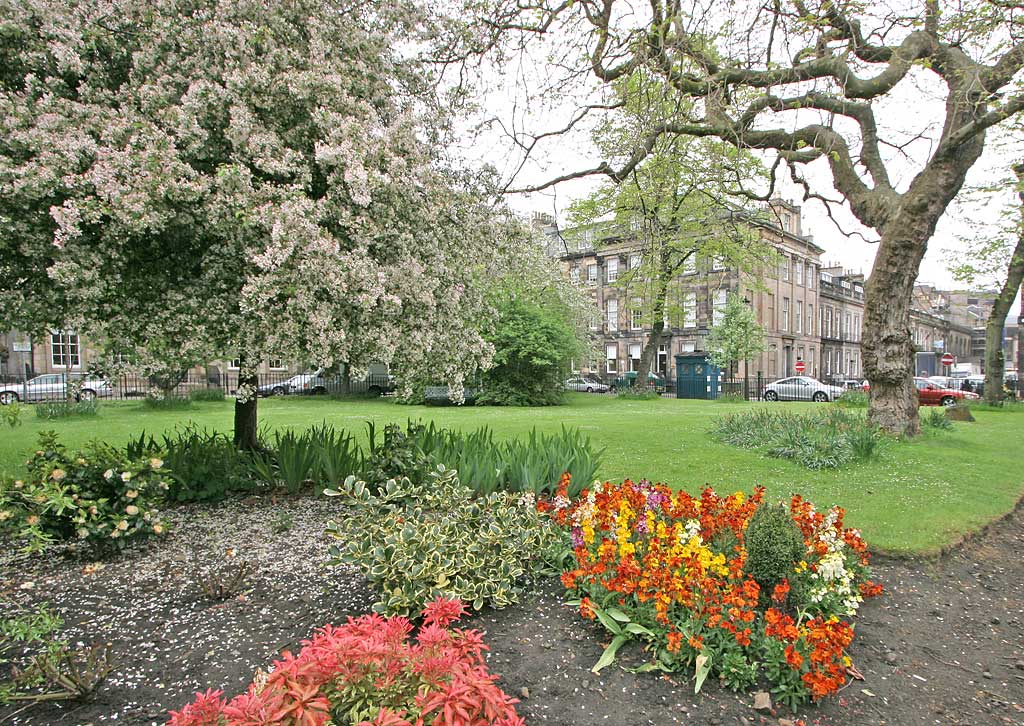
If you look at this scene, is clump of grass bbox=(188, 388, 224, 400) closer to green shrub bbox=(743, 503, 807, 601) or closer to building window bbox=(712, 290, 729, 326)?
green shrub bbox=(743, 503, 807, 601)

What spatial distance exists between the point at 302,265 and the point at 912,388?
10.2 m

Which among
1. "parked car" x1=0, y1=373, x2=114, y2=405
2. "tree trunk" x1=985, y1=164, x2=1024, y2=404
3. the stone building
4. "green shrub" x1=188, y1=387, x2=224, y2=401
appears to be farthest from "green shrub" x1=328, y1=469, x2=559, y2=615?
the stone building

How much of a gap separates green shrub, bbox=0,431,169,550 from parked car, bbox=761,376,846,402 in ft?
91.3

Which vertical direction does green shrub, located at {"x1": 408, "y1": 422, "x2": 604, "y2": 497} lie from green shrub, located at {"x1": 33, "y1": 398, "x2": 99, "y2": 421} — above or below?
above

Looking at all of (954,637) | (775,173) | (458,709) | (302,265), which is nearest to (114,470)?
(302,265)

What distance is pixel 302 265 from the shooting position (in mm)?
3930

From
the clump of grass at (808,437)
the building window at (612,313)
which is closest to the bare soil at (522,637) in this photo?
the clump of grass at (808,437)

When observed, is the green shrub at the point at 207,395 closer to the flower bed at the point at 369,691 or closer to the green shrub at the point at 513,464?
the green shrub at the point at 513,464

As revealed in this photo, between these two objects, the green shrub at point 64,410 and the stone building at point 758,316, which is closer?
the green shrub at point 64,410

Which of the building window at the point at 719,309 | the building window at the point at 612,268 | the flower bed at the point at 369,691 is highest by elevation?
the building window at the point at 612,268

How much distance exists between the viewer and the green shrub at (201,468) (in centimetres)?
524

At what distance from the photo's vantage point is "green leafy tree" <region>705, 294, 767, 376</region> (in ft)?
99.8

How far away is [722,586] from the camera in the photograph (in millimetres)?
3090

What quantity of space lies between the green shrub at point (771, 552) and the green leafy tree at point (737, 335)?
28403 millimetres
